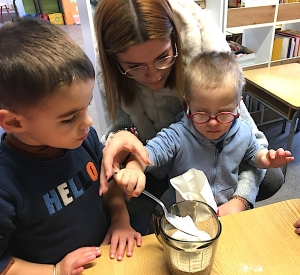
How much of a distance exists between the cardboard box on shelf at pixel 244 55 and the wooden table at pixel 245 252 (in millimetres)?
2043

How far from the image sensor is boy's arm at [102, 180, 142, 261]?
0.74 m

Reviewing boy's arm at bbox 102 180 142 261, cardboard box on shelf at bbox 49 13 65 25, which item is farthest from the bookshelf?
cardboard box on shelf at bbox 49 13 65 25

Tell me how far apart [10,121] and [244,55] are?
236 centimetres

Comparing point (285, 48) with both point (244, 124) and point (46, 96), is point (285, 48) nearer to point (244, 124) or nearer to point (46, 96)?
point (244, 124)

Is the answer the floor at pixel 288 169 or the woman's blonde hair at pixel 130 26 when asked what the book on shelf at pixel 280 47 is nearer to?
the floor at pixel 288 169

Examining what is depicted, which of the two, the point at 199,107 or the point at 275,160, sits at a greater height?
the point at 199,107

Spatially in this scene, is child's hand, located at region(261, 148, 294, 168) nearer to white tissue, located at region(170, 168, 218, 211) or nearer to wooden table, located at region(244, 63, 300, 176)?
white tissue, located at region(170, 168, 218, 211)

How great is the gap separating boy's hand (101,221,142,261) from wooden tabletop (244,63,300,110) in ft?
4.41

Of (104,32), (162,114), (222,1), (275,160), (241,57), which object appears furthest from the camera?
(241,57)

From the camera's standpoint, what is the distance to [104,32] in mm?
1038

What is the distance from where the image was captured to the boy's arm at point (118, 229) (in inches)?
29.1

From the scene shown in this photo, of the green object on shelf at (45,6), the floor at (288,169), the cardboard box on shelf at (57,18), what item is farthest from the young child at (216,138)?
the green object on shelf at (45,6)

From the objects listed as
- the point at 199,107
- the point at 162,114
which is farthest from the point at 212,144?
the point at 162,114

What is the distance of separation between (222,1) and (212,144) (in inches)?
65.4
